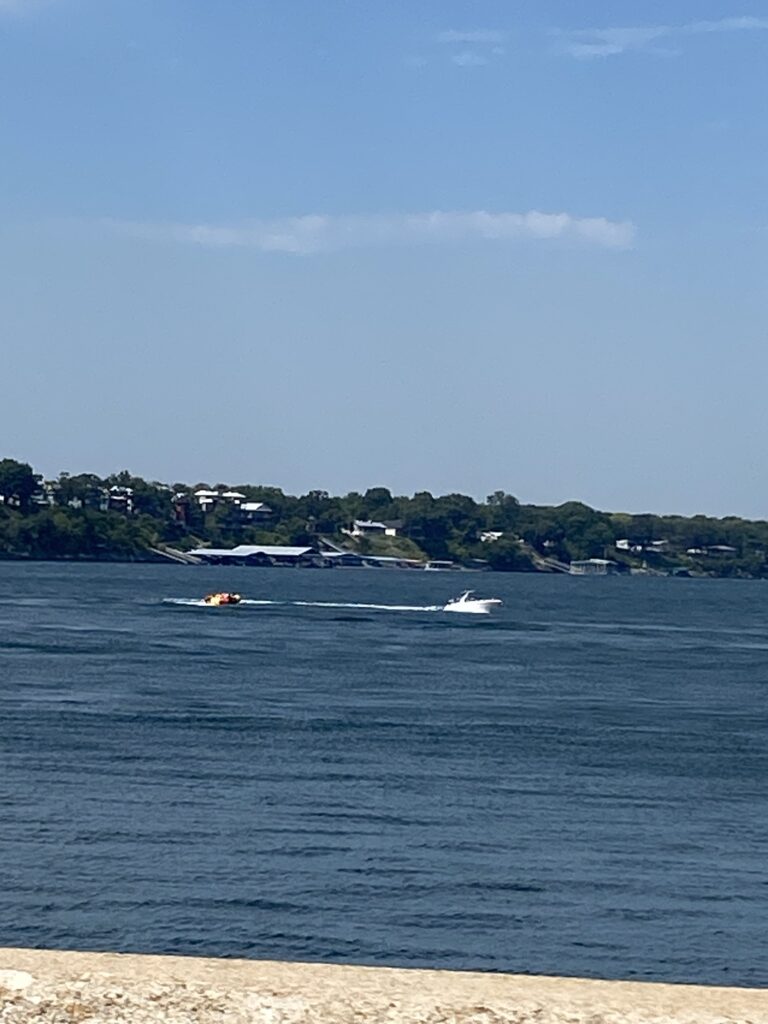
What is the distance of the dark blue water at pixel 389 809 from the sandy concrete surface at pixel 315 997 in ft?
48.6

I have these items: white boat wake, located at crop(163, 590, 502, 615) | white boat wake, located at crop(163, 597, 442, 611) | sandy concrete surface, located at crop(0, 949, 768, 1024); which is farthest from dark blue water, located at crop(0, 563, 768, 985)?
white boat wake, located at crop(163, 597, 442, 611)

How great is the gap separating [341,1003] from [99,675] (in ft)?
185

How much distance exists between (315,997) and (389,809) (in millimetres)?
26500

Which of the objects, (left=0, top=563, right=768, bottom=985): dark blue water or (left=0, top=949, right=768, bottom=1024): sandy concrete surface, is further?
(left=0, top=563, right=768, bottom=985): dark blue water

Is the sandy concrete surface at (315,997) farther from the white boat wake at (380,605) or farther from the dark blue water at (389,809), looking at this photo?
the white boat wake at (380,605)

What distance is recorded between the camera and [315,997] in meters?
5.38

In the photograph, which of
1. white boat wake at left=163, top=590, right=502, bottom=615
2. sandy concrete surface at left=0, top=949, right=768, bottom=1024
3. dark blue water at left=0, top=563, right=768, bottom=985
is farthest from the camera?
white boat wake at left=163, top=590, right=502, bottom=615

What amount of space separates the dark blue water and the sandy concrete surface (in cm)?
1483

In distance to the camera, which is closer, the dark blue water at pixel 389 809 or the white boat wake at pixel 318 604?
the dark blue water at pixel 389 809

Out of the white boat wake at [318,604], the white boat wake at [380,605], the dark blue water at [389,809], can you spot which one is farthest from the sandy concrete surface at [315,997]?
the white boat wake at [318,604]

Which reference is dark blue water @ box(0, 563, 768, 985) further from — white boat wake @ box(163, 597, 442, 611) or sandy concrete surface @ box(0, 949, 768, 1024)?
white boat wake @ box(163, 597, 442, 611)

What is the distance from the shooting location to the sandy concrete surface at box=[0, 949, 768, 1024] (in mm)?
5301

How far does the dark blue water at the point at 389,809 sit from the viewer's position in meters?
21.6

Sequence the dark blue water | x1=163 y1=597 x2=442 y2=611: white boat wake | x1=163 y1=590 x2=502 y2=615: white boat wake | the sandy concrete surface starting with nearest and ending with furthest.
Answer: the sandy concrete surface
the dark blue water
x1=163 y1=590 x2=502 y2=615: white boat wake
x1=163 y1=597 x2=442 y2=611: white boat wake
